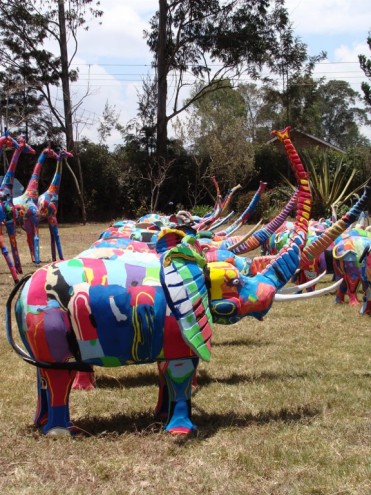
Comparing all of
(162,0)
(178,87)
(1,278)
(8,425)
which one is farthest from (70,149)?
(8,425)

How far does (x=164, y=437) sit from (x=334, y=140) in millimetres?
64631

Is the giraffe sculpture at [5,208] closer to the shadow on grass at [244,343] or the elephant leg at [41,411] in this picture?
the shadow on grass at [244,343]

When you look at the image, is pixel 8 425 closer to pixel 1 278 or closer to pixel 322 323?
pixel 322 323

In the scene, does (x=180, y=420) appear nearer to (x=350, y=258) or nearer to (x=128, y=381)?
(x=128, y=381)

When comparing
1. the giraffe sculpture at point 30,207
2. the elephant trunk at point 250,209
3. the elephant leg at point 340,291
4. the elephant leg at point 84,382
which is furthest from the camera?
the giraffe sculpture at point 30,207

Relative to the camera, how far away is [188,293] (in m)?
3.89

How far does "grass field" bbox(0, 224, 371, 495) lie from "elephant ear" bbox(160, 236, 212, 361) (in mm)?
747

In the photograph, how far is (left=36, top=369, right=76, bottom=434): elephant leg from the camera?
4141 mm

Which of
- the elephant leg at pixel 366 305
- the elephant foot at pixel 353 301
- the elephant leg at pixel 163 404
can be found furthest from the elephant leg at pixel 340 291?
the elephant leg at pixel 163 404

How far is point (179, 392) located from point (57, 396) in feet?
2.80

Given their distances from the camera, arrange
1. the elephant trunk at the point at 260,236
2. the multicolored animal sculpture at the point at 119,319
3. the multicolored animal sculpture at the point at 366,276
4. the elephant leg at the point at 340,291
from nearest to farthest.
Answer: the multicolored animal sculpture at the point at 119,319 → the elephant trunk at the point at 260,236 → the multicolored animal sculpture at the point at 366,276 → the elephant leg at the point at 340,291

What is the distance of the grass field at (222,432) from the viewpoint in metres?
3.53

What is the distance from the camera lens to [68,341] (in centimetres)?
399

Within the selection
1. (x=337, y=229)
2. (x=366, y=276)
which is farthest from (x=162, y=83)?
(x=337, y=229)
